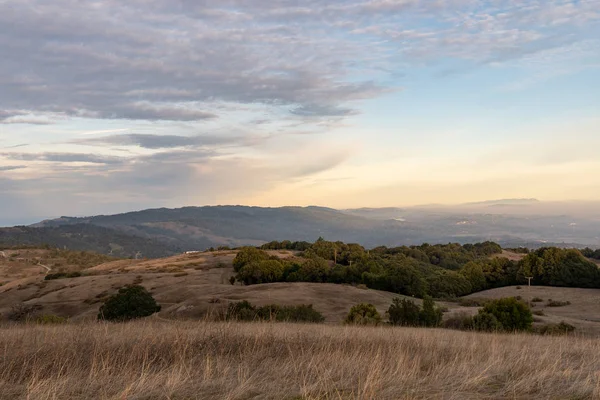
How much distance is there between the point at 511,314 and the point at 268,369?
82.9 ft

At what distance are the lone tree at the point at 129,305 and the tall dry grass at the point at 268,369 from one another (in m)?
26.9

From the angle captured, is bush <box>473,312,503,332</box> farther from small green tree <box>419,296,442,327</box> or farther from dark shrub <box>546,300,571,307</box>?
dark shrub <box>546,300,571,307</box>

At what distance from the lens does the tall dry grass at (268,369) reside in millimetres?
6371

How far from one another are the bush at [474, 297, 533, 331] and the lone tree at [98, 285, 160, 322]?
2578cm

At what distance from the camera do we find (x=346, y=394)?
20.5 feet

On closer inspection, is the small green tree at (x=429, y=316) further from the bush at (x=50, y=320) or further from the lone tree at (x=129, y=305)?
the lone tree at (x=129, y=305)

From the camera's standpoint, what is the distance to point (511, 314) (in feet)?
94.7

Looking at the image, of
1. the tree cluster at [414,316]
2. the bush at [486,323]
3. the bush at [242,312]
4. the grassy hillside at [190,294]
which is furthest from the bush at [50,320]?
the bush at [486,323]

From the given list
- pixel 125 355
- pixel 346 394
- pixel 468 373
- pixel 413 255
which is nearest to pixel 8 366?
pixel 125 355

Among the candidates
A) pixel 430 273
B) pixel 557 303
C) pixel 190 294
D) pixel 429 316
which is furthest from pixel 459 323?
pixel 430 273

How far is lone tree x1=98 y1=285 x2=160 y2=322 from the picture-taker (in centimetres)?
3699

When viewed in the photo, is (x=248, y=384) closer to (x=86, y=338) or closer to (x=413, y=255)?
(x=86, y=338)

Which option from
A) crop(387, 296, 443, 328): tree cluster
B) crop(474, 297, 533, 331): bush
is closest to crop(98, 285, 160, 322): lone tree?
crop(387, 296, 443, 328): tree cluster

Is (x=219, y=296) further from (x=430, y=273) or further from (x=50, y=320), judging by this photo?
(x=430, y=273)
